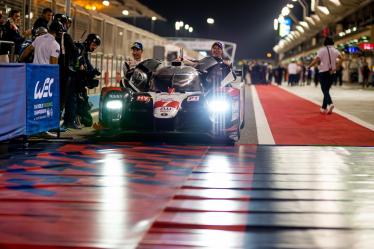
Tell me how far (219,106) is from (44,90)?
8.24 feet

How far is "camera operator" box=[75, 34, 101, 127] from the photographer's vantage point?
1201 centimetres

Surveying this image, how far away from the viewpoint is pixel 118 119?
1052cm

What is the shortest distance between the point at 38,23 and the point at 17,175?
533 cm

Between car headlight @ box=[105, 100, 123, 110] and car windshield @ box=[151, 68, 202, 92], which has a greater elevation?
car windshield @ box=[151, 68, 202, 92]

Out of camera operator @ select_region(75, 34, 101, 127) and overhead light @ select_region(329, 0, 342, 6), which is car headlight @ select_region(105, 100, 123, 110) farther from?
overhead light @ select_region(329, 0, 342, 6)

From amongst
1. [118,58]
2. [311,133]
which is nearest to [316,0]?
[118,58]

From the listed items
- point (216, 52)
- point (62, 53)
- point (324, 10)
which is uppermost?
point (324, 10)

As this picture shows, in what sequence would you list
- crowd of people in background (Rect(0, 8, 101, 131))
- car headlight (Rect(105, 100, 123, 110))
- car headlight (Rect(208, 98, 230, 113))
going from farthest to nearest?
1. crowd of people in background (Rect(0, 8, 101, 131))
2. car headlight (Rect(105, 100, 123, 110))
3. car headlight (Rect(208, 98, 230, 113))

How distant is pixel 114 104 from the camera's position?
10.6 meters

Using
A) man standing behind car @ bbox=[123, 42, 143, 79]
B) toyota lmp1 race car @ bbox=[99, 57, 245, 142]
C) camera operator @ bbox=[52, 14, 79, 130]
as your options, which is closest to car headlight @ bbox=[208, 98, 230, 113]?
toyota lmp1 race car @ bbox=[99, 57, 245, 142]

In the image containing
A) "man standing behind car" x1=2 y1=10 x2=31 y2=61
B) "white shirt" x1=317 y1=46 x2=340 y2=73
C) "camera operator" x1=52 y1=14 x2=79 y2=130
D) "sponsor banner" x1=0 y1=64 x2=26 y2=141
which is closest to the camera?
"sponsor banner" x1=0 y1=64 x2=26 y2=141

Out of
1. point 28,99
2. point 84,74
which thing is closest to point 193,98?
point 28,99

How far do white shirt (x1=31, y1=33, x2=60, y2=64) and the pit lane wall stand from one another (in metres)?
0.51

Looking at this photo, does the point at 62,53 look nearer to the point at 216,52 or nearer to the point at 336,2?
the point at 216,52
